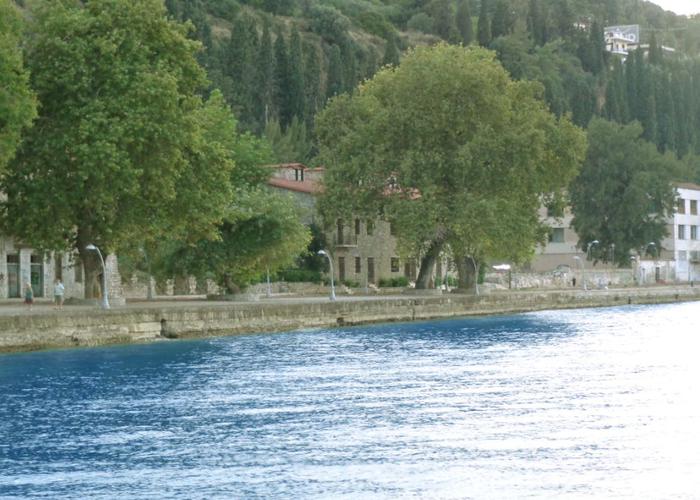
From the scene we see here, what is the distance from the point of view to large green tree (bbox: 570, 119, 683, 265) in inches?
4488

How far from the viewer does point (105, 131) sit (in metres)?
53.2

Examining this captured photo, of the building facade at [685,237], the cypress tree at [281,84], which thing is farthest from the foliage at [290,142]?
the building facade at [685,237]

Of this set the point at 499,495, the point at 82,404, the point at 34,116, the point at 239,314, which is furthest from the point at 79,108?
the point at 499,495

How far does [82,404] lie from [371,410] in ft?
23.5

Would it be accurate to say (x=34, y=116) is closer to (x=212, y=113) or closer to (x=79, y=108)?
(x=79, y=108)

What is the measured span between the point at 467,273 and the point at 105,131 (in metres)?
39.7

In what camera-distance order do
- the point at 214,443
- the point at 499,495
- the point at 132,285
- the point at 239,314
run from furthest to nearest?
1. the point at 132,285
2. the point at 239,314
3. the point at 214,443
4. the point at 499,495

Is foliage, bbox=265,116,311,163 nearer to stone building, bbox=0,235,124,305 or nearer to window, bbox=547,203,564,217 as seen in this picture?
window, bbox=547,203,564,217

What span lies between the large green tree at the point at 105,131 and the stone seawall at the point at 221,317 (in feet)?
14.3

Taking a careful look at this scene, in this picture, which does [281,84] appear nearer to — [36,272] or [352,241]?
[352,241]

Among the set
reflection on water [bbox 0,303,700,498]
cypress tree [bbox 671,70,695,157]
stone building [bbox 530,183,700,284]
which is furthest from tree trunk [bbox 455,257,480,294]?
cypress tree [bbox 671,70,695,157]

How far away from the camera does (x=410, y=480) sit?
23.1m

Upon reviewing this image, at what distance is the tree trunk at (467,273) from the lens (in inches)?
3435

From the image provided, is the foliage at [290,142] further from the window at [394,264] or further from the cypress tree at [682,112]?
the cypress tree at [682,112]
